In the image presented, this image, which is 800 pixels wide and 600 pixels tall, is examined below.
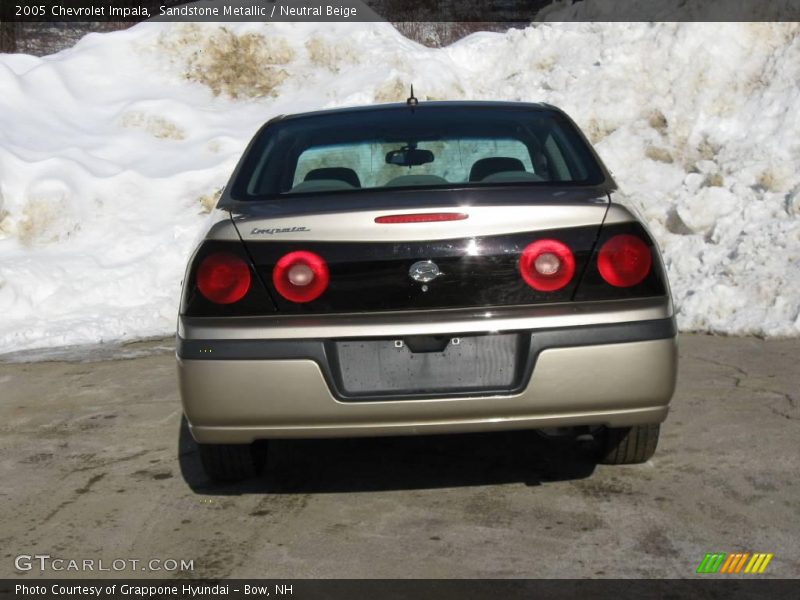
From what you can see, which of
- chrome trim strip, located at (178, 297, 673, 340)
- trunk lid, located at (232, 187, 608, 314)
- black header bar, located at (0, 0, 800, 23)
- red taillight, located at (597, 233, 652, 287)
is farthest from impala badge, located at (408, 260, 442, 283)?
black header bar, located at (0, 0, 800, 23)

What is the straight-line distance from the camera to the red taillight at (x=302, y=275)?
3740 millimetres

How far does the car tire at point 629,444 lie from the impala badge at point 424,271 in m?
1.08

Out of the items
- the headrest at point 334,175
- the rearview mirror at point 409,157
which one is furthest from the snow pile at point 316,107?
the headrest at point 334,175

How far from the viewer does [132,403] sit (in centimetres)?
601

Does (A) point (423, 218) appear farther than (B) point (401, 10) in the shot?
No

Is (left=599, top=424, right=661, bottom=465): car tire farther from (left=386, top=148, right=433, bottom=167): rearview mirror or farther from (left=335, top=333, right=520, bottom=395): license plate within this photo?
(left=386, top=148, right=433, bottom=167): rearview mirror

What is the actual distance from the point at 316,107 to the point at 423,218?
356 inches

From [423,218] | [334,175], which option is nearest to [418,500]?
[423,218]

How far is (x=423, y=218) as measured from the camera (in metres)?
3.72

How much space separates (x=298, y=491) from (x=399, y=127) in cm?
156

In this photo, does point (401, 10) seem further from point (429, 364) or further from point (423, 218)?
point (429, 364)

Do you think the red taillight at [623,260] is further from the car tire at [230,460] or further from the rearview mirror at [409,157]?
the car tire at [230,460]

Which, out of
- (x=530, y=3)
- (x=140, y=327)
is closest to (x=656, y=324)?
(x=140, y=327)

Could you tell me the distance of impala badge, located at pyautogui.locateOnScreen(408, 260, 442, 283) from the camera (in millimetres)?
3699
